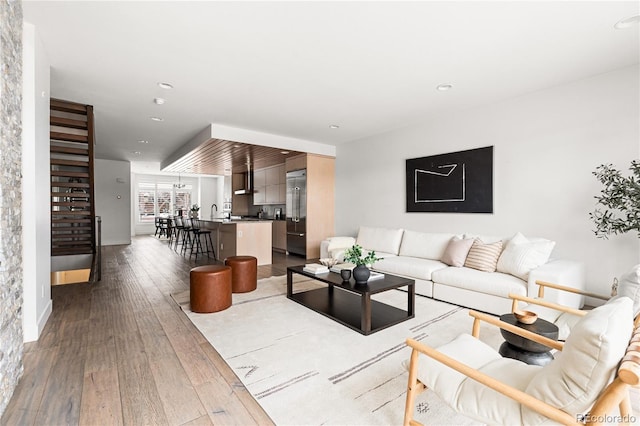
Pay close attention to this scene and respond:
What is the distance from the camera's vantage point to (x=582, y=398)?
104 cm

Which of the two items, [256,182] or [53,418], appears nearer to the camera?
[53,418]

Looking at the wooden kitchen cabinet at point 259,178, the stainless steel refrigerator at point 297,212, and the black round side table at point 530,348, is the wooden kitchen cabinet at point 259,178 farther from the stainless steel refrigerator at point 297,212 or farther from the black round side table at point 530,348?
the black round side table at point 530,348

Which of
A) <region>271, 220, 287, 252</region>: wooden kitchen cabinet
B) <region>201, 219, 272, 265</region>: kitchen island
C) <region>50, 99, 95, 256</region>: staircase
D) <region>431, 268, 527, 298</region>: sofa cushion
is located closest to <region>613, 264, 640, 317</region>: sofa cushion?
<region>431, 268, 527, 298</region>: sofa cushion

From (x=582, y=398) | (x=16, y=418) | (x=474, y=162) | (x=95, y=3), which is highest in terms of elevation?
(x=95, y=3)

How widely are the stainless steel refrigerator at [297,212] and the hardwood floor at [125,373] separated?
11.8 feet

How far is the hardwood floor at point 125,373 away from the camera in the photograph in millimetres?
1707

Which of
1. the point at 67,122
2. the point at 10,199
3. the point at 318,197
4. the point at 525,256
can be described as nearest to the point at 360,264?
the point at 525,256

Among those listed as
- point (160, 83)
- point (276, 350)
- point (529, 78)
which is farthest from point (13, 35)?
point (529, 78)

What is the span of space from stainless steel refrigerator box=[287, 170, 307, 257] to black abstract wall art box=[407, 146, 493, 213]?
2484 mm

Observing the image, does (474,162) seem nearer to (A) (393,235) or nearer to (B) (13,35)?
(A) (393,235)

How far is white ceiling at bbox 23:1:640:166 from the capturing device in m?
2.33

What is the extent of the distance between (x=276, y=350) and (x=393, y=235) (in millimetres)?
3273

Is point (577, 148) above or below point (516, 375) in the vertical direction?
above

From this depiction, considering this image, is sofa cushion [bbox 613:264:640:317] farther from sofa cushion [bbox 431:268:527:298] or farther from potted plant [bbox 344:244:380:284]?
potted plant [bbox 344:244:380:284]
